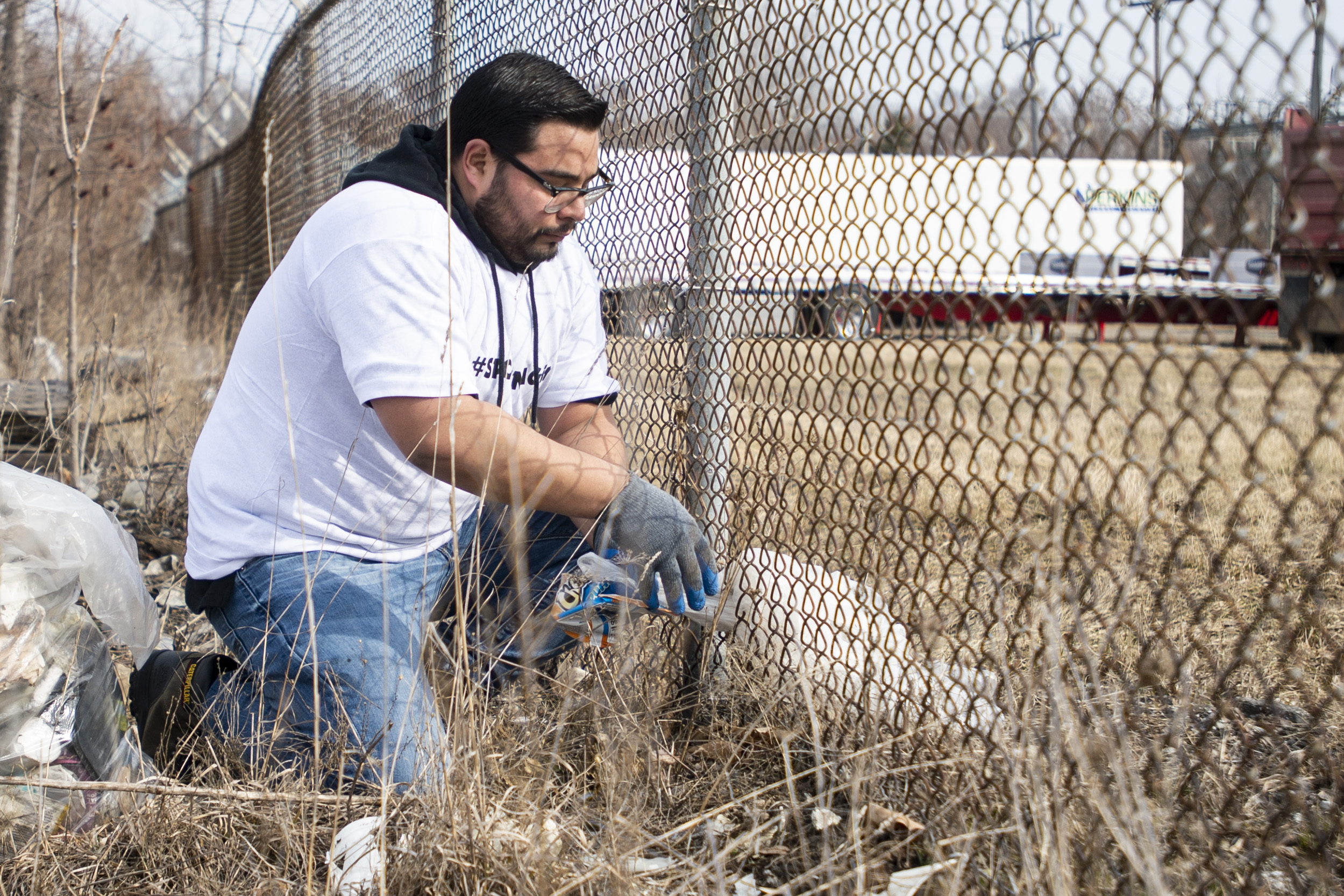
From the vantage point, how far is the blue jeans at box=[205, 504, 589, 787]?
6.13 ft

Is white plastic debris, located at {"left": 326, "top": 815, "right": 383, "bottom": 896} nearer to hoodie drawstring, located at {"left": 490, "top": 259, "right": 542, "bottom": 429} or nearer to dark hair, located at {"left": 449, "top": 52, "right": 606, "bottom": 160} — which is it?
hoodie drawstring, located at {"left": 490, "top": 259, "right": 542, "bottom": 429}

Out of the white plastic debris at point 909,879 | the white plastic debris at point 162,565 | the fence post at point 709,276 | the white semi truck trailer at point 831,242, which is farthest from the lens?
the white plastic debris at point 162,565

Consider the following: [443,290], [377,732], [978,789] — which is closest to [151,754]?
[377,732]

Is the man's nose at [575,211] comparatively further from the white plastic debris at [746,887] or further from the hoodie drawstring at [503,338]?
the white plastic debris at [746,887]

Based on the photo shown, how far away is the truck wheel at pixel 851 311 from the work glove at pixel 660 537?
1.62ft

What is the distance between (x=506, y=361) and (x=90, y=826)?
122 cm

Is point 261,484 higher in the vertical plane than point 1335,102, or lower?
lower

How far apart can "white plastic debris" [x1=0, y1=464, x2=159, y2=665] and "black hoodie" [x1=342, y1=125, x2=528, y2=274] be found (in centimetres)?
91

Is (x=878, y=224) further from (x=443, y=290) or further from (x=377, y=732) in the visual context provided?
(x=377, y=732)

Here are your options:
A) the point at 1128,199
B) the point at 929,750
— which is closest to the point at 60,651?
the point at 929,750

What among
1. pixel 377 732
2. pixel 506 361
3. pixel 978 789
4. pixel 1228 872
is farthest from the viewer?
pixel 506 361

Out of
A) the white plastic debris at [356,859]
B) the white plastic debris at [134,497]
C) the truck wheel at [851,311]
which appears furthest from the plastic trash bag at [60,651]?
the white plastic debris at [134,497]

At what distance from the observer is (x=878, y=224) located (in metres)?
1.78

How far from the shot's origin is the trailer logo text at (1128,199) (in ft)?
4.01
